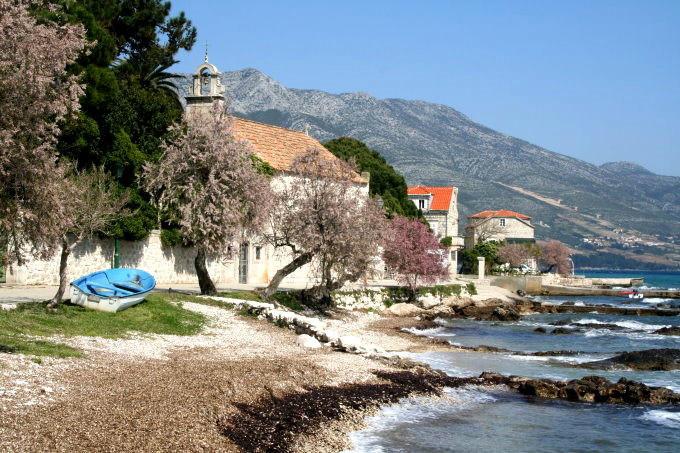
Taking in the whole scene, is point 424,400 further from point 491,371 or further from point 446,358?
point 446,358

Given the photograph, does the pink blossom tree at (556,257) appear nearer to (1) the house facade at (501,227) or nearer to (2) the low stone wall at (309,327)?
(1) the house facade at (501,227)

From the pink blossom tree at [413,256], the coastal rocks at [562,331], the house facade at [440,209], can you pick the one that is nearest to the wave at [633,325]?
the coastal rocks at [562,331]

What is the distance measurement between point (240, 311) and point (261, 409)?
14.9 meters

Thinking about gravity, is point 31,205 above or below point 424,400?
above

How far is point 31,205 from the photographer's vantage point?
15.0 m

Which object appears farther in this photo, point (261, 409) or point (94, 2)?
point (94, 2)

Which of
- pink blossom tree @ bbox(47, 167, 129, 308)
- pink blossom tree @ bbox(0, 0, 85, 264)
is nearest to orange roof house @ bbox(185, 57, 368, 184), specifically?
pink blossom tree @ bbox(47, 167, 129, 308)

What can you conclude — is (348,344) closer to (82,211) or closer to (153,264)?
(82,211)

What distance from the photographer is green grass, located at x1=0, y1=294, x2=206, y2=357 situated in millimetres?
17078

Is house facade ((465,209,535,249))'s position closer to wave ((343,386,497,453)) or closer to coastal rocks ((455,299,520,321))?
coastal rocks ((455,299,520,321))

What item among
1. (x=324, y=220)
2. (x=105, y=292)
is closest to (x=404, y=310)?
(x=324, y=220)

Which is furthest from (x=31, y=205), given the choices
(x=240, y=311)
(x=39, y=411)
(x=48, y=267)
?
(x=48, y=267)

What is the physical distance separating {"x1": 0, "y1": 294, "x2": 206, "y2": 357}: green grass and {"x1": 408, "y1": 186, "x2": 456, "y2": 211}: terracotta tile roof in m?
72.1

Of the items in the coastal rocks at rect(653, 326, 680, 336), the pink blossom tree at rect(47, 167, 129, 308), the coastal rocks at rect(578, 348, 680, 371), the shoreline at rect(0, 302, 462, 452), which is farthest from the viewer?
the coastal rocks at rect(653, 326, 680, 336)
